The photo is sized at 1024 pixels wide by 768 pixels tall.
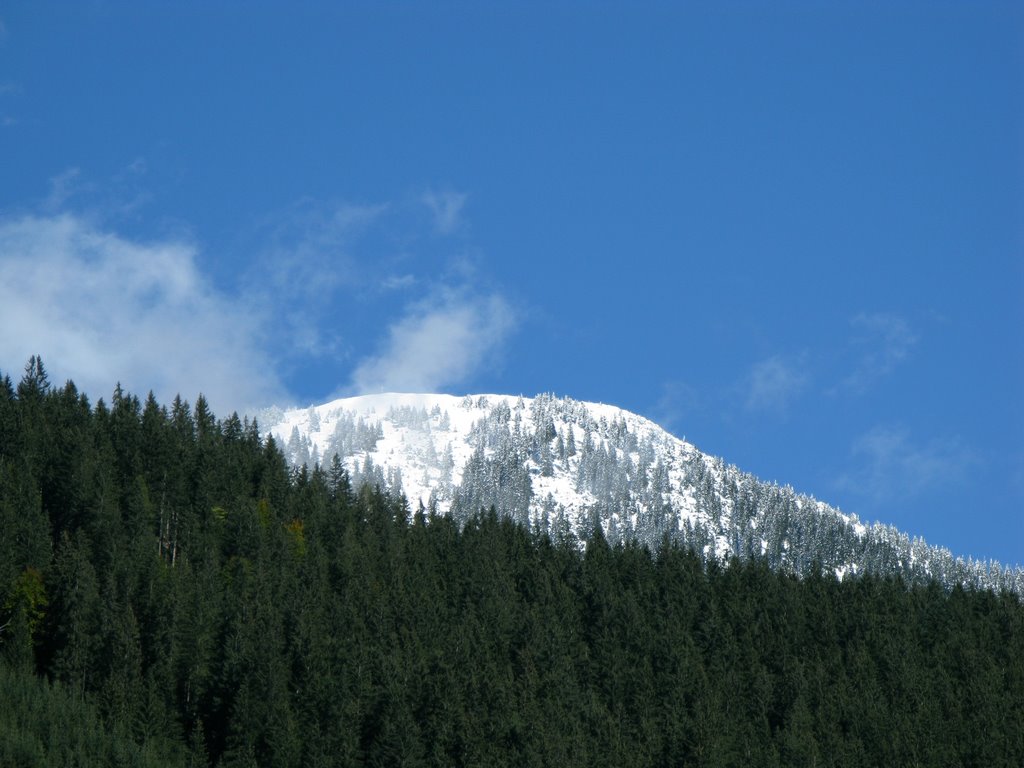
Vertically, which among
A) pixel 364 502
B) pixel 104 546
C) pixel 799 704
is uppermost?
pixel 364 502

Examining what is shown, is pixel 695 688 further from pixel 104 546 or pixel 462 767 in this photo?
pixel 104 546

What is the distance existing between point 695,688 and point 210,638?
139ft

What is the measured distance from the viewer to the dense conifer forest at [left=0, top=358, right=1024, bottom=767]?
309 feet

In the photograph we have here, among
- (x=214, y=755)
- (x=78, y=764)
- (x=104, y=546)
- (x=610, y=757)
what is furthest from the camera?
(x=104, y=546)

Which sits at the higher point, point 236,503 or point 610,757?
point 236,503

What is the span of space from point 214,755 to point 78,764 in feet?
32.9

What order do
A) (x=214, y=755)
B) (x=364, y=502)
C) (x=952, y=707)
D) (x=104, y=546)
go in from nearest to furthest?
(x=214, y=755)
(x=104, y=546)
(x=952, y=707)
(x=364, y=502)

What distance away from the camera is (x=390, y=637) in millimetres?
108688

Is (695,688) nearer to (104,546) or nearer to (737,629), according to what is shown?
(737,629)

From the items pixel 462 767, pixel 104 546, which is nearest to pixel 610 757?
pixel 462 767

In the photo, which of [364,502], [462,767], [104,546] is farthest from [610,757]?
[364,502]

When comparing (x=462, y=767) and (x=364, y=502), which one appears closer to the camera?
(x=462, y=767)

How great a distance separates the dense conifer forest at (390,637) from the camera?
3713 inches

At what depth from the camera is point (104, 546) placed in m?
110
